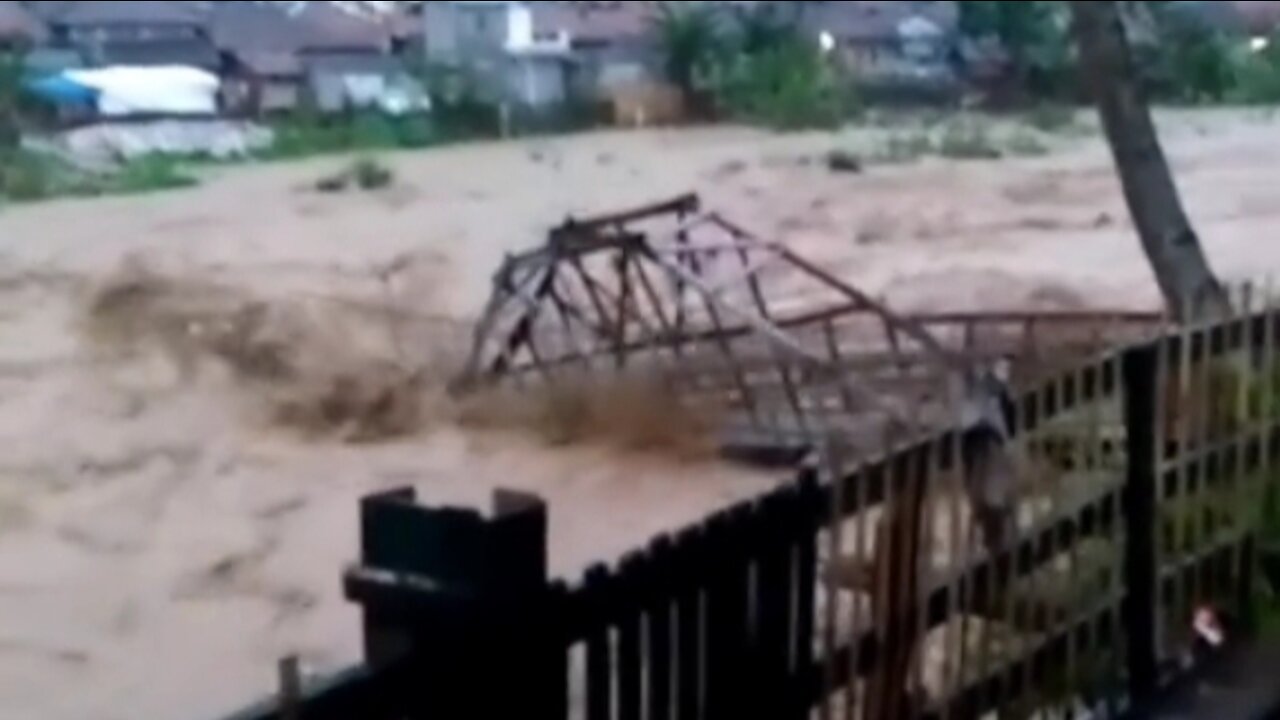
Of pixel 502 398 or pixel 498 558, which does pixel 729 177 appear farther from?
pixel 498 558

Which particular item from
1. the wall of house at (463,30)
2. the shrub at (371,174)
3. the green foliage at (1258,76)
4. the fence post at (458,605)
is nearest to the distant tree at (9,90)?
the wall of house at (463,30)

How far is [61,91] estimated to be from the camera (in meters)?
5.18

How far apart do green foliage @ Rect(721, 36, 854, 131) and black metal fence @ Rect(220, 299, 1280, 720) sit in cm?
352

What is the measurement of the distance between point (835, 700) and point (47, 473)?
4011mm

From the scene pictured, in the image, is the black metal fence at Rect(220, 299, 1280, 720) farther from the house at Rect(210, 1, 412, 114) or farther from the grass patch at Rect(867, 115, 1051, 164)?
the grass patch at Rect(867, 115, 1051, 164)

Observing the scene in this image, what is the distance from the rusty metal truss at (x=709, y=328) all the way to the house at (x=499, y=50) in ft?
1.24

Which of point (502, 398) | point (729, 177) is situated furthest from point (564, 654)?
point (729, 177)

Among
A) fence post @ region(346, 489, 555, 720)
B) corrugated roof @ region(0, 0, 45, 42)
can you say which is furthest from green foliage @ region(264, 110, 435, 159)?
fence post @ region(346, 489, 555, 720)

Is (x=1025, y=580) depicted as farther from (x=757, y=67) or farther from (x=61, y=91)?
(x=757, y=67)

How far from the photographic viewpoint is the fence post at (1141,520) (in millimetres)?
2123

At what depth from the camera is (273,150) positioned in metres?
6.51

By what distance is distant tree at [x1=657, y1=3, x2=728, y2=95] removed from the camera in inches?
232

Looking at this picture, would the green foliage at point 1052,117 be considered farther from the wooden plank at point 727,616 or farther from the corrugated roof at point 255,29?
the wooden plank at point 727,616

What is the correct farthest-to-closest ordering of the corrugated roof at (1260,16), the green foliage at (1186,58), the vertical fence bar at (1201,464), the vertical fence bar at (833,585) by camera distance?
the green foliage at (1186,58) → the corrugated roof at (1260,16) → the vertical fence bar at (1201,464) → the vertical fence bar at (833,585)
